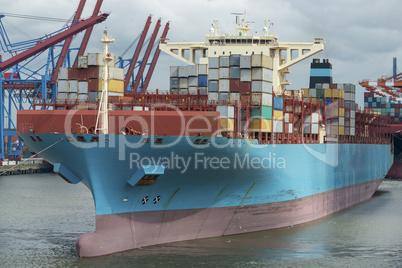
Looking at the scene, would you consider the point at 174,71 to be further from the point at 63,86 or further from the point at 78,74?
the point at 63,86

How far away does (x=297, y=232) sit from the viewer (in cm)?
3897

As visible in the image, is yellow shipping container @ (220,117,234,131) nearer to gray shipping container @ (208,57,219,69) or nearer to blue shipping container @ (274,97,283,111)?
gray shipping container @ (208,57,219,69)

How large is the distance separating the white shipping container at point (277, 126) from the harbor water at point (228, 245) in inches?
242

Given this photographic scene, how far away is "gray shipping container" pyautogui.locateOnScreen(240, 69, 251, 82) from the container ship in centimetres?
9

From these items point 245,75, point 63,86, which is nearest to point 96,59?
point 63,86

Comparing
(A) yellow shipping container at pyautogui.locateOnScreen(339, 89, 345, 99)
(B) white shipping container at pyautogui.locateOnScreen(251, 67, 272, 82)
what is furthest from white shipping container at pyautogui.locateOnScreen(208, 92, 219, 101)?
(A) yellow shipping container at pyautogui.locateOnScreen(339, 89, 345, 99)

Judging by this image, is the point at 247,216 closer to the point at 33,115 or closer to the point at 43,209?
the point at 33,115

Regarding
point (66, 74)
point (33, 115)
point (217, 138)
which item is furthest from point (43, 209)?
point (217, 138)

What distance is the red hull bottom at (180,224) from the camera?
1196 inches

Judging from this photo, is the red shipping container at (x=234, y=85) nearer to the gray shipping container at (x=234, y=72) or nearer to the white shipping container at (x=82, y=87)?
the gray shipping container at (x=234, y=72)

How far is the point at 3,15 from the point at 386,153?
5319cm

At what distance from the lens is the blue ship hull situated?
30422 mm

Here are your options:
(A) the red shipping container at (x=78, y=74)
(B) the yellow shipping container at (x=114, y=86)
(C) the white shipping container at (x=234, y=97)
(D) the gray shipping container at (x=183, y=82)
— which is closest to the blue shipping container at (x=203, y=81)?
(D) the gray shipping container at (x=183, y=82)

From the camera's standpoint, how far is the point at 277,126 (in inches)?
1593
